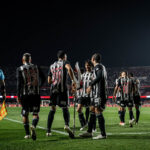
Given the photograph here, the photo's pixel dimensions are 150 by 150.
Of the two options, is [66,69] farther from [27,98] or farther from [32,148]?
[32,148]

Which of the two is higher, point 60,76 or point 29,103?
point 60,76

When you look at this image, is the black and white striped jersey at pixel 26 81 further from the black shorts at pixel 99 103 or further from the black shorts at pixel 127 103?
the black shorts at pixel 127 103

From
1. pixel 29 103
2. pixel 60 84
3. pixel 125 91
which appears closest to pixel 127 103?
pixel 125 91

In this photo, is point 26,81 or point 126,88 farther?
point 126,88

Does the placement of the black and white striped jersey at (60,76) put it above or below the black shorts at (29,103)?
above

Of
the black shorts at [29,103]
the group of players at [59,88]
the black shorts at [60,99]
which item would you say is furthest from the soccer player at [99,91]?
the black shorts at [29,103]

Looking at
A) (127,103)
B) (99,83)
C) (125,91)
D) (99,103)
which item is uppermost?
(99,83)

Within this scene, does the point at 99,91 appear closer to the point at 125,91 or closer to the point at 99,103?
the point at 99,103

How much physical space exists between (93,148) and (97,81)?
1.83 m

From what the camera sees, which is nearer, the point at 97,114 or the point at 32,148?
the point at 32,148

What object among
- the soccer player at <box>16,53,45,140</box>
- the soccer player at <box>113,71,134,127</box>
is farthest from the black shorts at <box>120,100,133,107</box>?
the soccer player at <box>16,53,45,140</box>

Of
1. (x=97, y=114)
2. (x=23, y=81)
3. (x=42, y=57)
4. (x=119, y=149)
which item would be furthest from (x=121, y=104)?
(x=42, y=57)

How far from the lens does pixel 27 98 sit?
290 inches

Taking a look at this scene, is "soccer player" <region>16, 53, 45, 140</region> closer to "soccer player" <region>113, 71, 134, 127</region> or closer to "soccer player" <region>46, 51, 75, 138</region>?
"soccer player" <region>46, 51, 75, 138</region>
